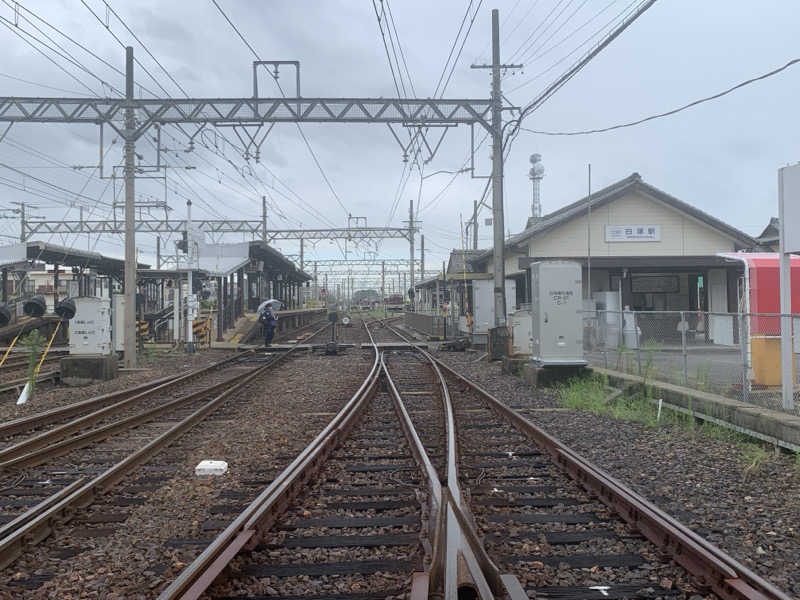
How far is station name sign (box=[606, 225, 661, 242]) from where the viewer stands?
2581 cm

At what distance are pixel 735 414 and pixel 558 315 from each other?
17.9ft

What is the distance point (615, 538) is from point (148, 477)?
4515 millimetres

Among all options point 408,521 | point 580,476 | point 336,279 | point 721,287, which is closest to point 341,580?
point 408,521

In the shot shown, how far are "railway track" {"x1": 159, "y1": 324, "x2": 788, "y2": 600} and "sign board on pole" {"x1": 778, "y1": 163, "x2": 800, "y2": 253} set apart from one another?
4.21 metres

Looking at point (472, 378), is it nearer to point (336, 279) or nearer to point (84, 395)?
point (84, 395)

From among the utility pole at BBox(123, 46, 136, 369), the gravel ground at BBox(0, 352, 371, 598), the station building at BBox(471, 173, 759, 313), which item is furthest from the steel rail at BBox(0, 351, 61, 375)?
the station building at BBox(471, 173, 759, 313)

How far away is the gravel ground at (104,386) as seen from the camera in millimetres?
11641

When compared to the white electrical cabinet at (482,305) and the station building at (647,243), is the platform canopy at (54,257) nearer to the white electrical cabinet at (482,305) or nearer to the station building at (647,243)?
the white electrical cabinet at (482,305)

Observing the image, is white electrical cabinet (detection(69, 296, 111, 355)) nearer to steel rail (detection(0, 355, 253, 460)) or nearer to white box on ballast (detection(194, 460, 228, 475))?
steel rail (detection(0, 355, 253, 460))

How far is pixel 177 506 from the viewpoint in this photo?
18.2 ft

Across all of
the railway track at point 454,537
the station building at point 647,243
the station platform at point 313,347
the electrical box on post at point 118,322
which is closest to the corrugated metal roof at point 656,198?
the station building at point 647,243

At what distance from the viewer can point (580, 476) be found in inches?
241

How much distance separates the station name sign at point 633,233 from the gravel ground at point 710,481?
17041 mm

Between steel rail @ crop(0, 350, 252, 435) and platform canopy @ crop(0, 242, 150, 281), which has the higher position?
platform canopy @ crop(0, 242, 150, 281)
